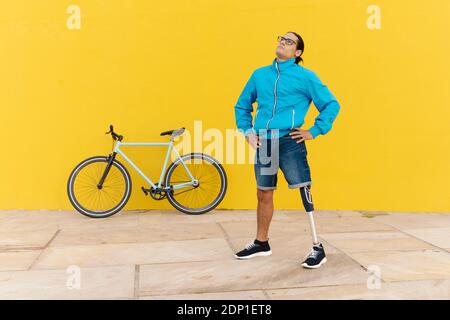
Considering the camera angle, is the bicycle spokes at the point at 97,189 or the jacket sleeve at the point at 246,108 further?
the bicycle spokes at the point at 97,189

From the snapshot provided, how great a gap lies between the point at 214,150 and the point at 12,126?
249cm

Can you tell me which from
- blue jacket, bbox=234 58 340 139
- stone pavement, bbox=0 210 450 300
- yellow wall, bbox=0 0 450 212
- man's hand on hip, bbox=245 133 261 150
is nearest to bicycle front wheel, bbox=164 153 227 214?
stone pavement, bbox=0 210 450 300

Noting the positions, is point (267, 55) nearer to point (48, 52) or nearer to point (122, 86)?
point (122, 86)

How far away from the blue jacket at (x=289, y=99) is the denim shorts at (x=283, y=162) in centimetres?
8

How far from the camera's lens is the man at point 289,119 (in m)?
3.95

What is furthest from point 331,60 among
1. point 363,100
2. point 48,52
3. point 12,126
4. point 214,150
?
point 12,126

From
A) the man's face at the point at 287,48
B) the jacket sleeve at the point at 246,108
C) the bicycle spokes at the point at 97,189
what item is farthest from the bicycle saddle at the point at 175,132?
the man's face at the point at 287,48

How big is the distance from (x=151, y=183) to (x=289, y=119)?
273 centimetres

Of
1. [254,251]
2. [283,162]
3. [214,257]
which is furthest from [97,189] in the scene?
[283,162]

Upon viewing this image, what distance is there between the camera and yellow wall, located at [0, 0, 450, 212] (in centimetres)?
625

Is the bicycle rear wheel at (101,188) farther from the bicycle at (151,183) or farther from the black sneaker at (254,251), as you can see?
the black sneaker at (254,251)

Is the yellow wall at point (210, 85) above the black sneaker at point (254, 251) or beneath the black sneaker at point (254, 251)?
above

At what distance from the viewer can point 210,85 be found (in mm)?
6410

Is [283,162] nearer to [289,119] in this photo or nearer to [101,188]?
[289,119]
